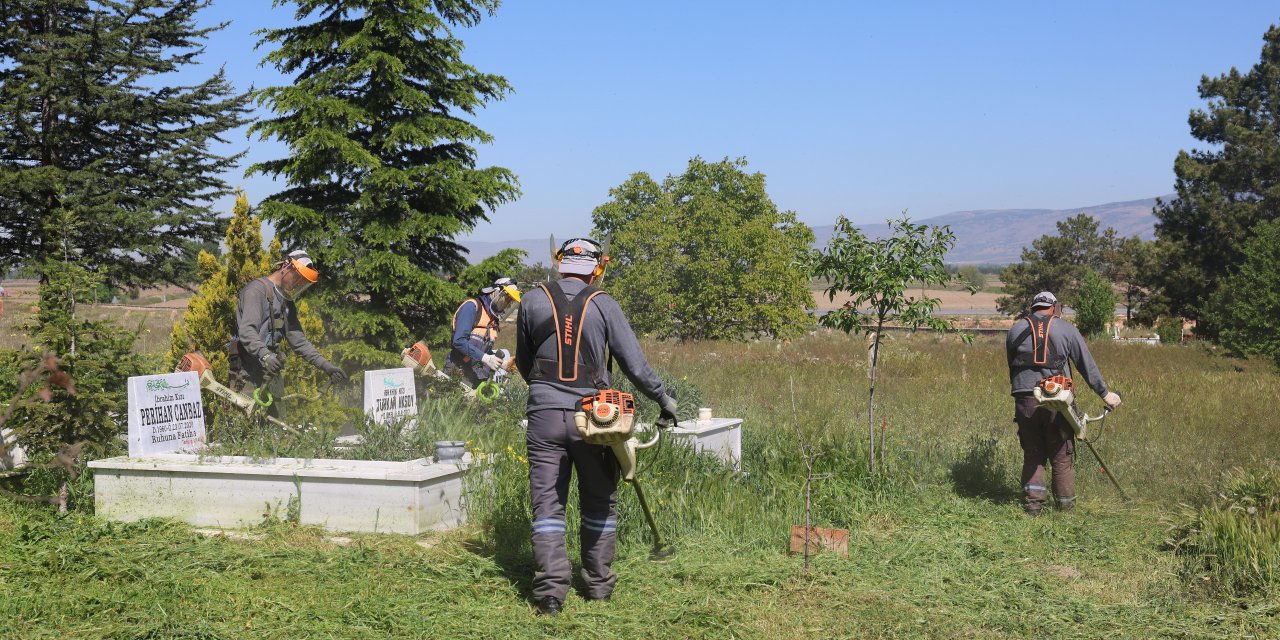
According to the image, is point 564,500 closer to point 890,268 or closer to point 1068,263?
point 890,268

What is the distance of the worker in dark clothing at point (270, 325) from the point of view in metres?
8.16

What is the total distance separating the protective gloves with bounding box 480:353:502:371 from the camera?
9.90 meters

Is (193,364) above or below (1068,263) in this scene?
below

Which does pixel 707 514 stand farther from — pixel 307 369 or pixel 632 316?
pixel 632 316

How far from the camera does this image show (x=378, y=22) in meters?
13.2

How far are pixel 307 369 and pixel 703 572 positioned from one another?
6.24 metres

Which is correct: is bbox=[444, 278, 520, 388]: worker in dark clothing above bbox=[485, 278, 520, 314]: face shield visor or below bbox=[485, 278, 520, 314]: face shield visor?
below

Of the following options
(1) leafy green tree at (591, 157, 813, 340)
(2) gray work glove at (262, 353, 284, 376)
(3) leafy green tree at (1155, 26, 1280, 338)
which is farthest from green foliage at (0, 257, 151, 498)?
(3) leafy green tree at (1155, 26, 1280, 338)

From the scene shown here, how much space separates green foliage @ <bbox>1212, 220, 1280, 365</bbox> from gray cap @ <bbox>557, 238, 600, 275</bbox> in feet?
75.1

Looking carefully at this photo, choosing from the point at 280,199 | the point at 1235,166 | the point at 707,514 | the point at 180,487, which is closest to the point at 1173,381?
the point at 707,514

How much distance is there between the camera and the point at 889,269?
901 centimetres

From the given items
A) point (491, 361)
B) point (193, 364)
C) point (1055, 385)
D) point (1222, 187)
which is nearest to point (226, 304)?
point (193, 364)

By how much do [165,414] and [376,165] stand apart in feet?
20.0

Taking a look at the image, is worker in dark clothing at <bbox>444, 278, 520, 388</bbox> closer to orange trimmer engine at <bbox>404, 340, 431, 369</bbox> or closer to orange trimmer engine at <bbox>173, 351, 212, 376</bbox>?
orange trimmer engine at <bbox>404, 340, 431, 369</bbox>
